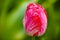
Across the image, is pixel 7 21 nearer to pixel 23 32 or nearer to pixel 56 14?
pixel 23 32

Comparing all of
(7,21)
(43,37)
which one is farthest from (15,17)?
(43,37)

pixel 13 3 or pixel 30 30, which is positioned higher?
pixel 13 3

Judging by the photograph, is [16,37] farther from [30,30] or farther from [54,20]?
[54,20]

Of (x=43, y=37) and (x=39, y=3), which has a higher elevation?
(x=39, y=3)

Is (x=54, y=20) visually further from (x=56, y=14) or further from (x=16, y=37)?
(x=16, y=37)

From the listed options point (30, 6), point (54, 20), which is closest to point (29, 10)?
point (30, 6)
